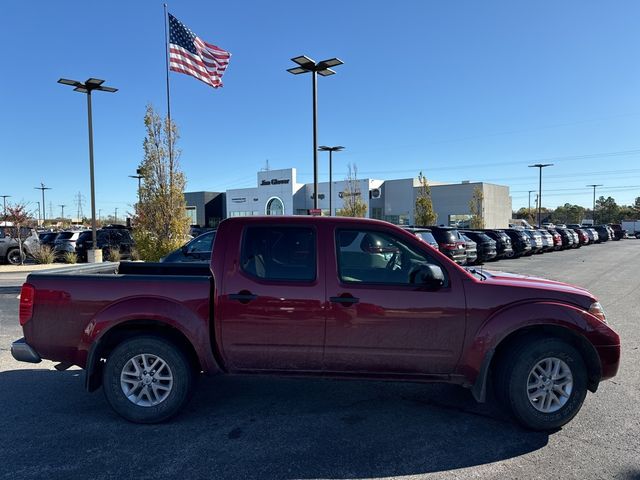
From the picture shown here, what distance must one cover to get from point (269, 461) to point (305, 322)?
43.3 inches

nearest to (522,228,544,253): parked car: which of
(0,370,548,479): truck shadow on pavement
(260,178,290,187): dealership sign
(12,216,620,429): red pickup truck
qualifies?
(0,370,548,479): truck shadow on pavement

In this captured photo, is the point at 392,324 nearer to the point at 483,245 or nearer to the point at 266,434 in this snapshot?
the point at 266,434

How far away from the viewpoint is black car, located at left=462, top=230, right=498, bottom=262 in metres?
21.4

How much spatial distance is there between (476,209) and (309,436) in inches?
1763

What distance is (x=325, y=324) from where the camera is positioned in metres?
3.99

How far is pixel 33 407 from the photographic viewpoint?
454cm

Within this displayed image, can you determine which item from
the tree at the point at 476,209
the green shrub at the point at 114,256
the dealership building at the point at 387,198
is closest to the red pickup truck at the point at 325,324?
the green shrub at the point at 114,256

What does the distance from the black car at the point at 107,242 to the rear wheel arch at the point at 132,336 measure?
60.2 feet

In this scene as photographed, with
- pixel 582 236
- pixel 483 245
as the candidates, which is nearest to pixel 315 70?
pixel 483 245

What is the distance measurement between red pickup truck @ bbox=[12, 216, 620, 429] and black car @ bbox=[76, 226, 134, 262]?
18.5 m

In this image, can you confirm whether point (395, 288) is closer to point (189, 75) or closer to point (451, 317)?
point (451, 317)

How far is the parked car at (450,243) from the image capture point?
17109 millimetres

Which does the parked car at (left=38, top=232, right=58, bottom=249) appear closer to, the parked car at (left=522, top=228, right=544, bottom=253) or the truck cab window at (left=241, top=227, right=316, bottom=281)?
the truck cab window at (left=241, top=227, right=316, bottom=281)

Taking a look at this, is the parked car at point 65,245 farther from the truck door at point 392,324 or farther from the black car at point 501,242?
the truck door at point 392,324
